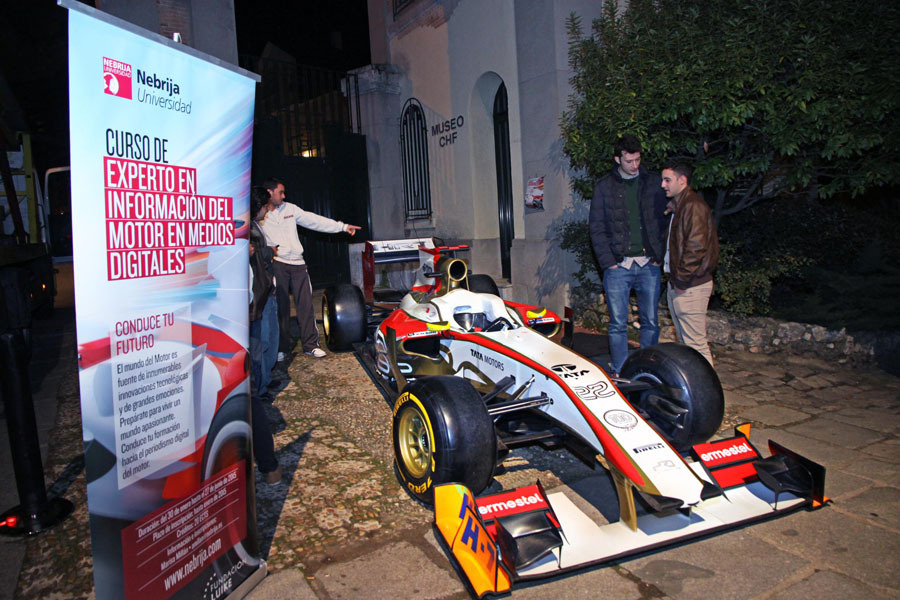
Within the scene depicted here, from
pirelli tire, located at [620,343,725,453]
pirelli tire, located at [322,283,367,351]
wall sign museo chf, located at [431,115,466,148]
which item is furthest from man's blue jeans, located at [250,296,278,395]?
wall sign museo chf, located at [431,115,466,148]

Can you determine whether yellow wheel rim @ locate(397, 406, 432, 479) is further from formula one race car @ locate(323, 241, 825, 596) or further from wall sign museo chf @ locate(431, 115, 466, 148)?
wall sign museo chf @ locate(431, 115, 466, 148)

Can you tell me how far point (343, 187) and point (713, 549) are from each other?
10.5m

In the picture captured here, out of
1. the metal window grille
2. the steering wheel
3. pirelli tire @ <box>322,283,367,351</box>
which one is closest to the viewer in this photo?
the steering wheel

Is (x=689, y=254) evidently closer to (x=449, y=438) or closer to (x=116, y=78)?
(x=449, y=438)

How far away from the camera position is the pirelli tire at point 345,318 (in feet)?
21.1

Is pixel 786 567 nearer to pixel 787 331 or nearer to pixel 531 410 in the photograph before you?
pixel 531 410

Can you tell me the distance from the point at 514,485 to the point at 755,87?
437 centimetres

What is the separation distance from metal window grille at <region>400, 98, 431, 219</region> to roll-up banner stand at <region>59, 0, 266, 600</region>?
930 cm

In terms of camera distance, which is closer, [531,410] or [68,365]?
[531,410]

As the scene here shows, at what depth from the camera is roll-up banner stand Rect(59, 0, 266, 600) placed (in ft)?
6.29

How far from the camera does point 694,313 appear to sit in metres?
4.71

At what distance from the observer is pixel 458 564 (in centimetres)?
273

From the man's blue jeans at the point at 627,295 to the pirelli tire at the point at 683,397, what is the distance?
1.20m

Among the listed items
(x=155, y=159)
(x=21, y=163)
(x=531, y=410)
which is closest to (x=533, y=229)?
(x=531, y=410)
